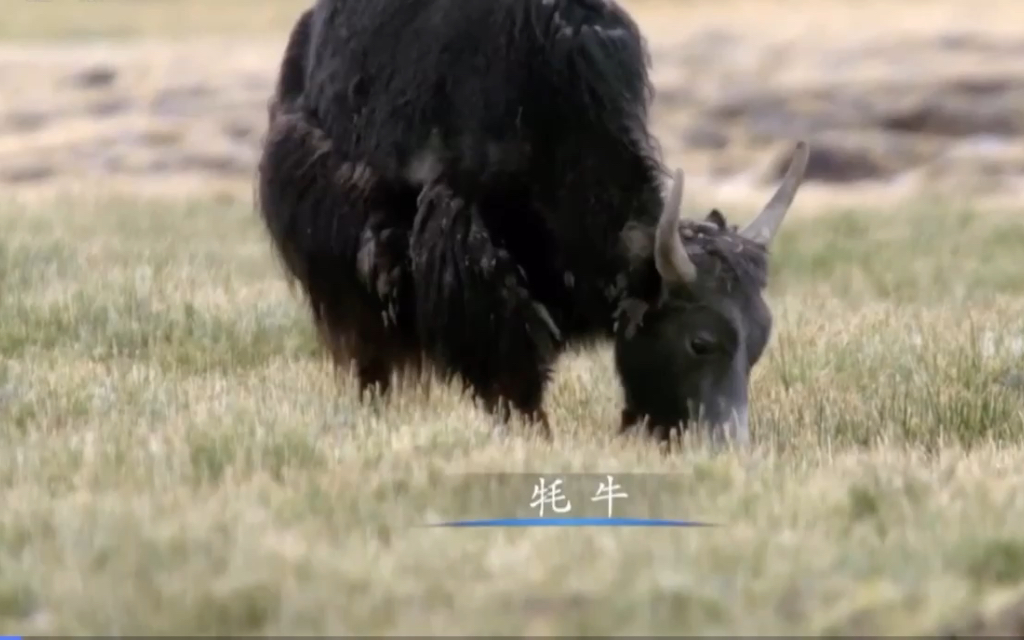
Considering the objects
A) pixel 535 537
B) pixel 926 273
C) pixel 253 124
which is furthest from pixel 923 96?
pixel 535 537

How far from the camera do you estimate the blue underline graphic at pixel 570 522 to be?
14.1 ft

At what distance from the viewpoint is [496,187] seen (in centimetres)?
620

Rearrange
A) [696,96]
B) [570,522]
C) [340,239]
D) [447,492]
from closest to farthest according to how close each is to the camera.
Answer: [570,522] < [447,492] < [340,239] < [696,96]

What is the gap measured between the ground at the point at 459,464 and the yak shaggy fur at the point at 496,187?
1.08 feet

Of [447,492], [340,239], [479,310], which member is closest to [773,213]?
[479,310]

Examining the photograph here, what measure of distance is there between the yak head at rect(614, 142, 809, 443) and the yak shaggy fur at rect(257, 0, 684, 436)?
0.13 meters

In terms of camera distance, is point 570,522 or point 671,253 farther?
point 671,253

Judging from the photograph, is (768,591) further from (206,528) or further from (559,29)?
(559,29)

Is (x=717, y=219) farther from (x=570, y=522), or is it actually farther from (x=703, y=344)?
(x=570, y=522)

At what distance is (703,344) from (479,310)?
84 centimetres

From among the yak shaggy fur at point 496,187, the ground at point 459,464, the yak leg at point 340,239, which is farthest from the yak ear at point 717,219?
the yak leg at point 340,239

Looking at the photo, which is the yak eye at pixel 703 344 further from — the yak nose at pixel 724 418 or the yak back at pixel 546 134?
the yak back at pixel 546 134

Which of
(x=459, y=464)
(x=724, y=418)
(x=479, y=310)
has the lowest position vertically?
(x=459, y=464)

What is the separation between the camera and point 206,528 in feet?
13.5
